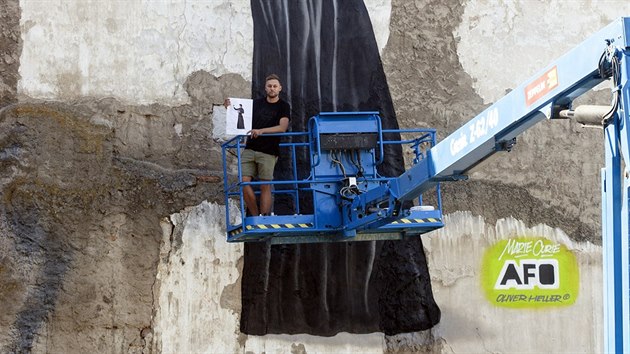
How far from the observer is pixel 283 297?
11.1 metres

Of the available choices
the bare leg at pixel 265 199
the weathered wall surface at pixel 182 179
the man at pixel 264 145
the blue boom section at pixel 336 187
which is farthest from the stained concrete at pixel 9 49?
the bare leg at pixel 265 199

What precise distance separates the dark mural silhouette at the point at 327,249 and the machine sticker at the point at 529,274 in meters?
0.75

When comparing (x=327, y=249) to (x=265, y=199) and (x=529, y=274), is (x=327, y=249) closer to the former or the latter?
(x=265, y=199)

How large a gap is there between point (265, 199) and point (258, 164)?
1.27 ft

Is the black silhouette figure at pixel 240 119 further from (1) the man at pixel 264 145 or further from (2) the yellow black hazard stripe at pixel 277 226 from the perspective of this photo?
(2) the yellow black hazard stripe at pixel 277 226

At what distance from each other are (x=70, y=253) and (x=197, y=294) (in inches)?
54.9

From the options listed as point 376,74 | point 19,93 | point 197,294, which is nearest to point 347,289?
point 197,294

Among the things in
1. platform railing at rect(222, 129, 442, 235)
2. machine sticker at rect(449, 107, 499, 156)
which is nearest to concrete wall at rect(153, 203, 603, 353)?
platform railing at rect(222, 129, 442, 235)

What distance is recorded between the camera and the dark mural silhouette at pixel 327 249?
11133 mm

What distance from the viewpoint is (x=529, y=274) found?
11719 mm

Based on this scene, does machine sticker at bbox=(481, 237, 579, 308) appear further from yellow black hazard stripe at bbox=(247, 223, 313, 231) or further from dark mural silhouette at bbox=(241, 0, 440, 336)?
yellow black hazard stripe at bbox=(247, 223, 313, 231)

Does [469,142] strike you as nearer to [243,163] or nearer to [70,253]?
A: [243,163]

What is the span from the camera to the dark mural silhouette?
36.5ft

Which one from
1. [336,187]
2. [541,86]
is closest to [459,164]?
[541,86]
